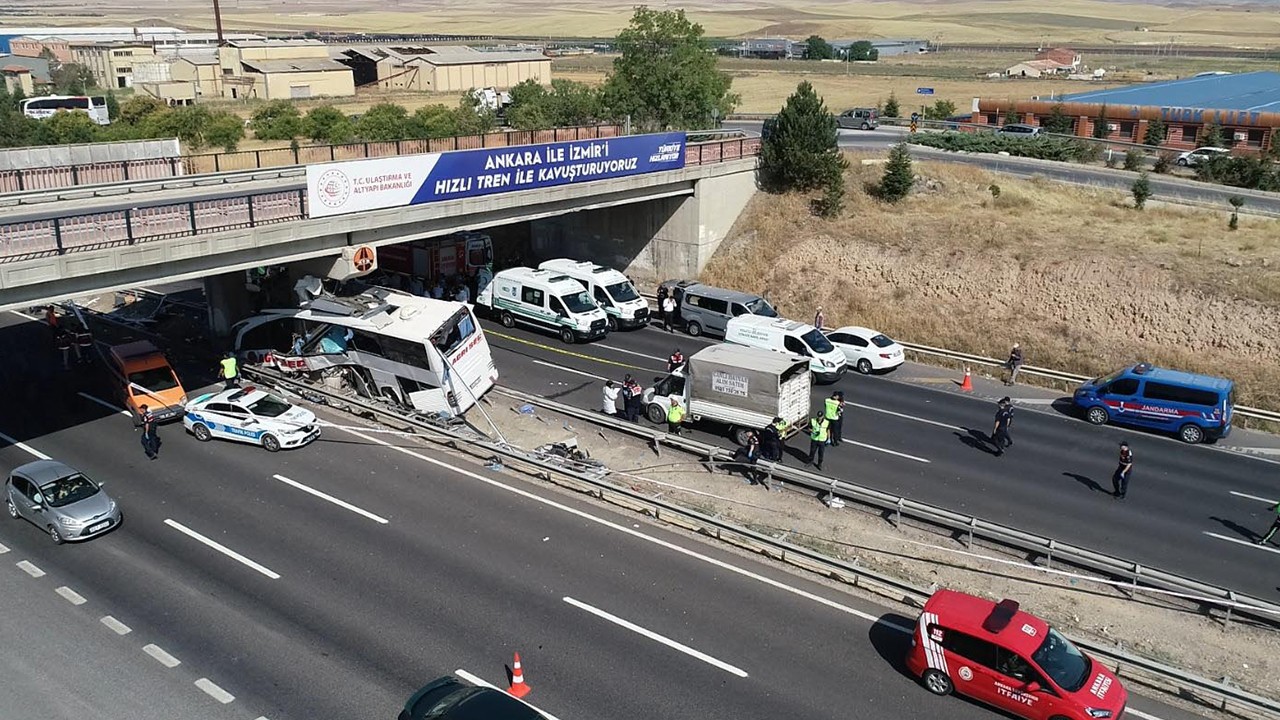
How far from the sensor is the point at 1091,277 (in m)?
35.3

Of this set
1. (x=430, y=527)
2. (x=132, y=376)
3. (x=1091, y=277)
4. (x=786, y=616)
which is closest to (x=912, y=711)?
(x=786, y=616)

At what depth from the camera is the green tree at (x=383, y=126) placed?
2312 inches

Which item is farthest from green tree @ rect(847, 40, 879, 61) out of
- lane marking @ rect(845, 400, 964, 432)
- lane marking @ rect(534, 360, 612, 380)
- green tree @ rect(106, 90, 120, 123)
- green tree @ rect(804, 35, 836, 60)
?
lane marking @ rect(845, 400, 964, 432)

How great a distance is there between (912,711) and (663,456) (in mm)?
10692

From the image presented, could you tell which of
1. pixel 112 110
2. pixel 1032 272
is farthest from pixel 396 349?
pixel 112 110

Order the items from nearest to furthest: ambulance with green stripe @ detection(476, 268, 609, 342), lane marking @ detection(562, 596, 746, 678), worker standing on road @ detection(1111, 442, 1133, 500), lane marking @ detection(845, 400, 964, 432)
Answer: lane marking @ detection(562, 596, 746, 678), worker standing on road @ detection(1111, 442, 1133, 500), lane marking @ detection(845, 400, 964, 432), ambulance with green stripe @ detection(476, 268, 609, 342)

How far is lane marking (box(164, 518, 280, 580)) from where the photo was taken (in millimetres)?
18141

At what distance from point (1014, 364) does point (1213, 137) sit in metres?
35.8

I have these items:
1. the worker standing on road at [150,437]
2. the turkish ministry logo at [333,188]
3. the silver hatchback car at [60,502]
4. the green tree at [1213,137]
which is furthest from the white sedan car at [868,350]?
the green tree at [1213,137]

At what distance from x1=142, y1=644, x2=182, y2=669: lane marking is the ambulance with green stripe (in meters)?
20.3

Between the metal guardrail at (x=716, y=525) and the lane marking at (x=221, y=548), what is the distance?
638 centimetres

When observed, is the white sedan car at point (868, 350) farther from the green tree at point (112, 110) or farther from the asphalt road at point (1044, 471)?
the green tree at point (112, 110)

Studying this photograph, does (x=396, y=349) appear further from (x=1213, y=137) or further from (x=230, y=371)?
(x=1213, y=137)

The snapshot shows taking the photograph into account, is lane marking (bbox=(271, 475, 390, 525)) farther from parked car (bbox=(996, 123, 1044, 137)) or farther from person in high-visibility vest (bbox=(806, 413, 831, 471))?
parked car (bbox=(996, 123, 1044, 137))
